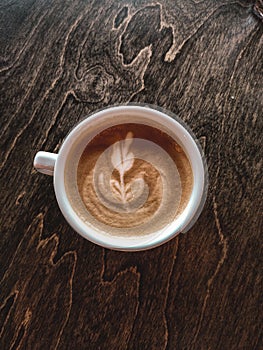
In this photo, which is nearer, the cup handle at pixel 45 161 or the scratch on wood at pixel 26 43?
the cup handle at pixel 45 161

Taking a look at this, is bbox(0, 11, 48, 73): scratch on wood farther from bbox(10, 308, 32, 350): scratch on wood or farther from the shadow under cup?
bbox(10, 308, 32, 350): scratch on wood

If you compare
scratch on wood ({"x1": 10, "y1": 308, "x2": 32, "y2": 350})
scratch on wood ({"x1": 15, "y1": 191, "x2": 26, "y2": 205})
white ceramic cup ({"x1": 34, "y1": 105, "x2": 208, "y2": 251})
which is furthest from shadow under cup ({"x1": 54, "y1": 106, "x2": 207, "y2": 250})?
scratch on wood ({"x1": 10, "y1": 308, "x2": 32, "y2": 350})

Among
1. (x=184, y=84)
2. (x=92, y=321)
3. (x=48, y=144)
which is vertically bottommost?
(x=92, y=321)

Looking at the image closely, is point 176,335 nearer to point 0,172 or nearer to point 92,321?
point 92,321

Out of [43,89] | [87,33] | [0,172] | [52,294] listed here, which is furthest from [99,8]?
[52,294]

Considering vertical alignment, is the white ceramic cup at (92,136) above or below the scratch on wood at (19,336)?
above

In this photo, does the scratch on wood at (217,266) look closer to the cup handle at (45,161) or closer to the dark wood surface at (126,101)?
the dark wood surface at (126,101)

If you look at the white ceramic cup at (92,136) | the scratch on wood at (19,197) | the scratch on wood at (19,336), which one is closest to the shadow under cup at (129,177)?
the white ceramic cup at (92,136)
